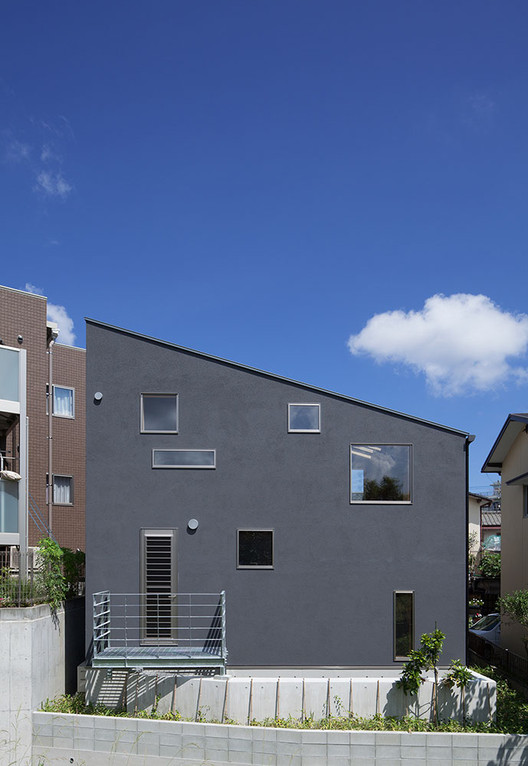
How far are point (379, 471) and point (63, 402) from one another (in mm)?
11486

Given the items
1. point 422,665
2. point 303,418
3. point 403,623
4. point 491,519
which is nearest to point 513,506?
point 403,623

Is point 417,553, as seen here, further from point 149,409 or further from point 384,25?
point 384,25

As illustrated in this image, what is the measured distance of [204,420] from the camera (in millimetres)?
15055

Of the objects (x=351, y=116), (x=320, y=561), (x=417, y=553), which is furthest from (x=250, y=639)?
(x=351, y=116)

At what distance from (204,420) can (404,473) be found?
14.6 ft

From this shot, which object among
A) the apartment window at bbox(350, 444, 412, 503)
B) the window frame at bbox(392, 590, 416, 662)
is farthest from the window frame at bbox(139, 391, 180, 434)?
the window frame at bbox(392, 590, 416, 662)

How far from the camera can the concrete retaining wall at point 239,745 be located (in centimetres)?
1247

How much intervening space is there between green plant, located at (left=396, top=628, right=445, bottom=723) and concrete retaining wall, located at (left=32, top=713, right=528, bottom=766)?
1026 mm

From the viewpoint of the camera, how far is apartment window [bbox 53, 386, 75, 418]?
21891mm

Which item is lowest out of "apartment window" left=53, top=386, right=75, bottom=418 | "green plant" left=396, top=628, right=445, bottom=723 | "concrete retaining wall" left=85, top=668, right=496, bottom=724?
"concrete retaining wall" left=85, top=668, right=496, bottom=724

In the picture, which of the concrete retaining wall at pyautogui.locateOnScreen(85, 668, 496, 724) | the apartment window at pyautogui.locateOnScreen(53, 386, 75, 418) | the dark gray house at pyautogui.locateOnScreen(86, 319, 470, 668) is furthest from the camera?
the apartment window at pyautogui.locateOnScreen(53, 386, 75, 418)

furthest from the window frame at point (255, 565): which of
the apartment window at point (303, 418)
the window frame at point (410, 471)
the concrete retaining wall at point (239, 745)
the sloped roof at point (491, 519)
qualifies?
the sloped roof at point (491, 519)

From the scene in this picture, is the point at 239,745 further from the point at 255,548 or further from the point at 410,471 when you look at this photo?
the point at 410,471

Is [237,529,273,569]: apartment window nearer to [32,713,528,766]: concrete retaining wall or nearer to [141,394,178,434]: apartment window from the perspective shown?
[141,394,178,434]: apartment window
